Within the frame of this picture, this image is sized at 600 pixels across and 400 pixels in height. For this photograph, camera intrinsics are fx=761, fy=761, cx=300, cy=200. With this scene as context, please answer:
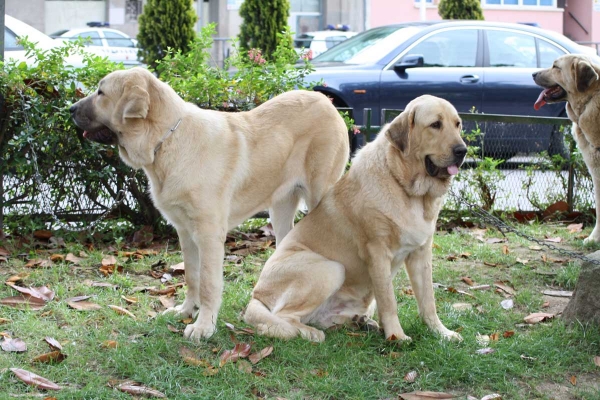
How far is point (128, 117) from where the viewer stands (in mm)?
4414

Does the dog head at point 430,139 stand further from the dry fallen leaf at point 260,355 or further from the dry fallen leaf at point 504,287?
the dry fallen leaf at point 504,287

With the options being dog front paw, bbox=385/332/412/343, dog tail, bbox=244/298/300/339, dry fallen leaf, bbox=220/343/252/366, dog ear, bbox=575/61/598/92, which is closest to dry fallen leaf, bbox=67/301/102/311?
dog tail, bbox=244/298/300/339

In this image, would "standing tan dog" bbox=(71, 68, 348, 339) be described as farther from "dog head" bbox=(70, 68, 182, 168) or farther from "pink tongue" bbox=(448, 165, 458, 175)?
"pink tongue" bbox=(448, 165, 458, 175)

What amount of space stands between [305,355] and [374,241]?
77 centimetres

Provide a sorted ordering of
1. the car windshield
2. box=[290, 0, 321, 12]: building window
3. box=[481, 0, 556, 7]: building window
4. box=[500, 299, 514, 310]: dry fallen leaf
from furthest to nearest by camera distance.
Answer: box=[290, 0, 321, 12]: building window, box=[481, 0, 556, 7]: building window, the car windshield, box=[500, 299, 514, 310]: dry fallen leaf

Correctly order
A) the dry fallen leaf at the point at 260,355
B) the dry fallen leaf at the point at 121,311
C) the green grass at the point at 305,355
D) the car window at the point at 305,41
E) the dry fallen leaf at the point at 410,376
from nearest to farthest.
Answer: the green grass at the point at 305,355, the dry fallen leaf at the point at 410,376, the dry fallen leaf at the point at 260,355, the dry fallen leaf at the point at 121,311, the car window at the point at 305,41

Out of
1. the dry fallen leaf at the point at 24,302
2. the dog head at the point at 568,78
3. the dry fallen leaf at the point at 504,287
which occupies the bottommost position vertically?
the dry fallen leaf at the point at 504,287

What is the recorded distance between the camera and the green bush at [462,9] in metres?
22.8

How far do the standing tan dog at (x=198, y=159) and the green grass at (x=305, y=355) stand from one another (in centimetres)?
37

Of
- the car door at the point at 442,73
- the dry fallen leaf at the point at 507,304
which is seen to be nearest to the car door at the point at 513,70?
the car door at the point at 442,73

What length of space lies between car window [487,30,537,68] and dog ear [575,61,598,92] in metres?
4.16

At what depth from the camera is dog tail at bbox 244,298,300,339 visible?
434 cm

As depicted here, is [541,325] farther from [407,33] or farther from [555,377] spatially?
[407,33]

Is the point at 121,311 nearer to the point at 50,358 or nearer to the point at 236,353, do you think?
the point at 50,358
